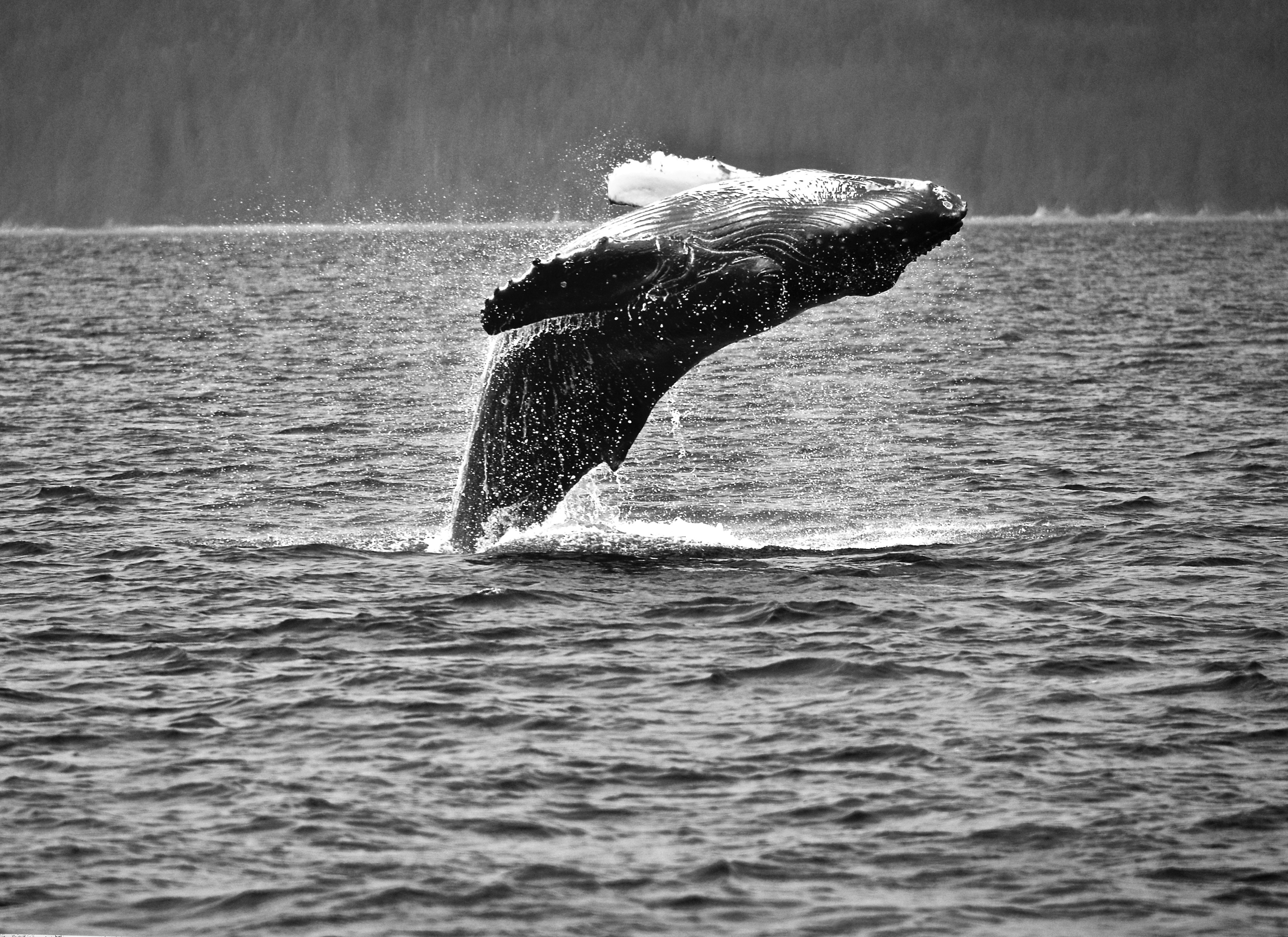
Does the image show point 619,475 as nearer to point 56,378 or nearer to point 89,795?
point 89,795

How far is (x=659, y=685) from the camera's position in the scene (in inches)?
571

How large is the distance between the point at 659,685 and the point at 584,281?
3.39 m

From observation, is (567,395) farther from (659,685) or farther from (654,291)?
(659,685)

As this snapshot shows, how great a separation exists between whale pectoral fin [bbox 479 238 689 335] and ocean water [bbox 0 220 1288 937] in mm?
2743

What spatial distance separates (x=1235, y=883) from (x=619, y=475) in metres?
14.9

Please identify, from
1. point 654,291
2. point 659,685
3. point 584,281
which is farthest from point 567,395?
point 659,685

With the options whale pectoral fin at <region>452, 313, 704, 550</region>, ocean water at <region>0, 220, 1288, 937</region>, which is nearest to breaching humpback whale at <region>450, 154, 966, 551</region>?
whale pectoral fin at <region>452, 313, 704, 550</region>

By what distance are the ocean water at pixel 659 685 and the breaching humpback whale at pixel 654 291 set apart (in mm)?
1405

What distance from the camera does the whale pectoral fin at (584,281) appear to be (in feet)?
49.3

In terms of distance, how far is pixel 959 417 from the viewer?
106 feet

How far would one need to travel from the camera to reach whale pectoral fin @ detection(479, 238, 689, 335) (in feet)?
49.3

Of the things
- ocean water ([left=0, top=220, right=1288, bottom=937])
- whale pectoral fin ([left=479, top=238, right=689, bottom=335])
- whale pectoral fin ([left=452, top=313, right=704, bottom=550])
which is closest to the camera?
ocean water ([left=0, top=220, right=1288, bottom=937])

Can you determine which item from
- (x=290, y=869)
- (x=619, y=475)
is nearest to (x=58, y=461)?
(x=619, y=475)

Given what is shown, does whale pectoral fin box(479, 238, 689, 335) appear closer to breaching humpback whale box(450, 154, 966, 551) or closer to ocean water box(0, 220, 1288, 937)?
breaching humpback whale box(450, 154, 966, 551)
